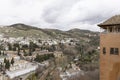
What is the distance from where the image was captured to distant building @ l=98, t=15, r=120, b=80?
1681 cm

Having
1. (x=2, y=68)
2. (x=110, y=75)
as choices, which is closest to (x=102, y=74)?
(x=110, y=75)

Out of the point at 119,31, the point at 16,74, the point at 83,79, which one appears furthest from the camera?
the point at 16,74

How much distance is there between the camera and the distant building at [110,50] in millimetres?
16812

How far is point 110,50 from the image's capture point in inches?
680

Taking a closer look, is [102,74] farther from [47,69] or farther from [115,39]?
[47,69]

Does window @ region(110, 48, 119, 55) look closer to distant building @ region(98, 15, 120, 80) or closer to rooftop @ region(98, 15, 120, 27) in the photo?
distant building @ region(98, 15, 120, 80)

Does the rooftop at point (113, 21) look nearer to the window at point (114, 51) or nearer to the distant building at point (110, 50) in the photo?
the distant building at point (110, 50)

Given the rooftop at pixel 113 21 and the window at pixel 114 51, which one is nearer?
the window at pixel 114 51

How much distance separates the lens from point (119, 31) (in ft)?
55.2

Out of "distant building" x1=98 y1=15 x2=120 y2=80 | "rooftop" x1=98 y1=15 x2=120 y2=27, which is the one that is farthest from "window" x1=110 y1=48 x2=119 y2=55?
"rooftop" x1=98 y1=15 x2=120 y2=27

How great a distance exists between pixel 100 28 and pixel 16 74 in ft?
242

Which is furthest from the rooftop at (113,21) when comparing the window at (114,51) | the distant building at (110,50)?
the window at (114,51)

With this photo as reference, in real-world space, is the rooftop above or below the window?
above

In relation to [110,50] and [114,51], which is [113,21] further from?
[114,51]
